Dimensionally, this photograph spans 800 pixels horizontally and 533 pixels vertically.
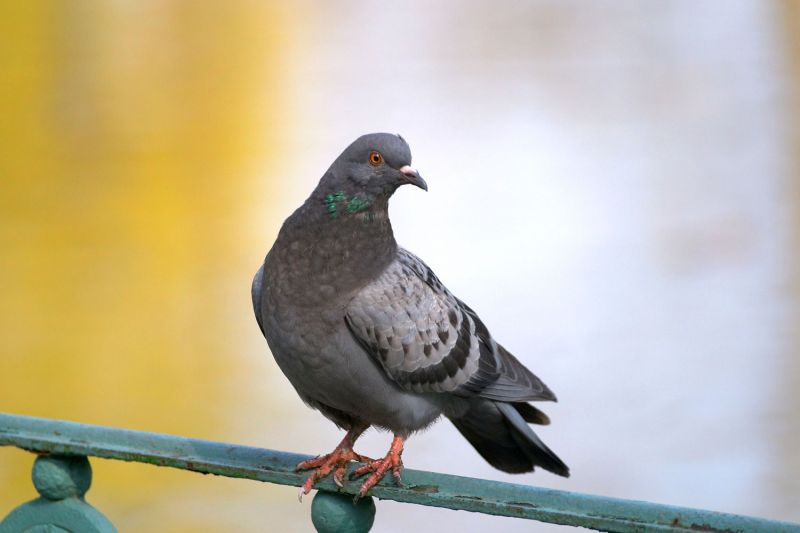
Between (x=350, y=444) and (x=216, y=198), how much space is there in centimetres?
450

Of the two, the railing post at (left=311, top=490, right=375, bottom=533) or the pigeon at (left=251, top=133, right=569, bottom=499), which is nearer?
the railing post at (left=311, top=490, right=375, bottom=533)

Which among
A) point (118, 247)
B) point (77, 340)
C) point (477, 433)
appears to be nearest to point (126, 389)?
point (77, 340)

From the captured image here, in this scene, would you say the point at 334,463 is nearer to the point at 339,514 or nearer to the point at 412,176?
the point at 339,514

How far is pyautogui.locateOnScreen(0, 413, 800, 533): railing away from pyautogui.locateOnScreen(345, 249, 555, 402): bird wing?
0.51 metres

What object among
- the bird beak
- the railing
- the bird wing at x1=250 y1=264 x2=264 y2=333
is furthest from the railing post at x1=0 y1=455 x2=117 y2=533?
the bird beak

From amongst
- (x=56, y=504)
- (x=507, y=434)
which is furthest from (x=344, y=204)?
(x=56, y=504)

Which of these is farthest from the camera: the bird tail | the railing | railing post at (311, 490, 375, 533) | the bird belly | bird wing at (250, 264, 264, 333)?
the bird tail

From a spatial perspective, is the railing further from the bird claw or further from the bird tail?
the bird tail

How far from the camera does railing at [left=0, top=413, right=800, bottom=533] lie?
75.2 inches

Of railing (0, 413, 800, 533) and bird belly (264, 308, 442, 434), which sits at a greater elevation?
bird belly (264, 308, 442, 434)

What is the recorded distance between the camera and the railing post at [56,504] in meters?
2.20

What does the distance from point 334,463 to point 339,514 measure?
14.8 inches

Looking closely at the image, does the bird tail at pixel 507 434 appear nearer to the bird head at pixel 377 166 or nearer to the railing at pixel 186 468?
the bird head at pixel 377 166

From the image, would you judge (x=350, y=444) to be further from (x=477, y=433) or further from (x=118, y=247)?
(x=118, y=247)
